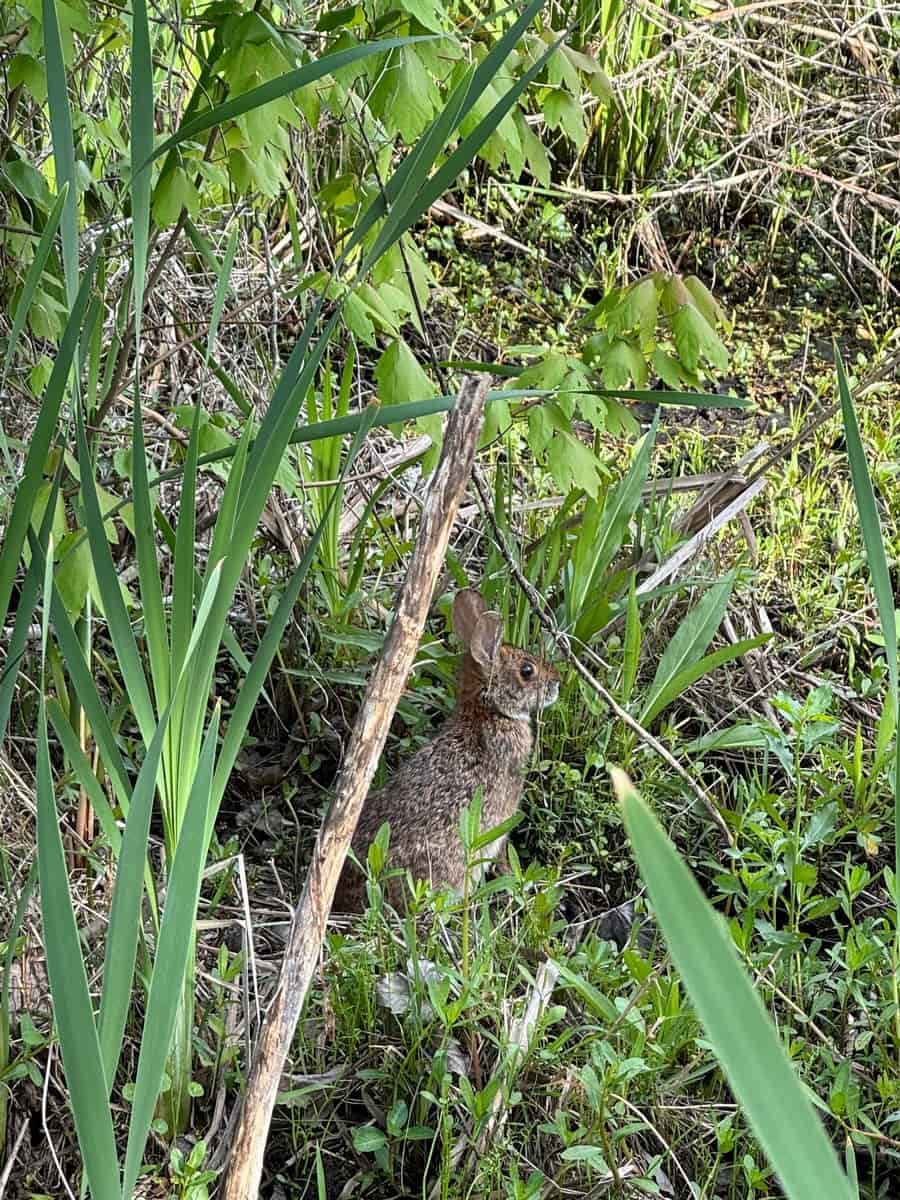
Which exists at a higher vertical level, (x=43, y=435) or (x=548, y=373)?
(x=43, y=435)

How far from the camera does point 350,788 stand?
2049 mm

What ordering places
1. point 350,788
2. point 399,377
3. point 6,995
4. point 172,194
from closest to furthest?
1. point 350,788
2. point 6,995
3. point 172,194
4. point 399,377

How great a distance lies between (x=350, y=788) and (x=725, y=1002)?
1.19 m

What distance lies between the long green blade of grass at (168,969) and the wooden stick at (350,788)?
377 millimetres

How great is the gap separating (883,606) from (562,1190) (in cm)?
121

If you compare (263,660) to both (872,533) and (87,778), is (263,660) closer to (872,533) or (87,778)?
(87,778)

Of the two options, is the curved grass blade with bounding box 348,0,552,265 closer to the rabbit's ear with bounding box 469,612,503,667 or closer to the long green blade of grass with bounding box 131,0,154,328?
the long green blade of grass with bounding box 131,0,154,328

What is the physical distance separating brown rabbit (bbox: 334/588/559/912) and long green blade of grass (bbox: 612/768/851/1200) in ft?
7.47

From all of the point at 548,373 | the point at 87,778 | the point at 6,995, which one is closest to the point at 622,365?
the point at 548,373

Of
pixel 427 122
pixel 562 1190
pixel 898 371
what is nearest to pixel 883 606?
pixel 562 1190

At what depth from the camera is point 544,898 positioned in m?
2.62

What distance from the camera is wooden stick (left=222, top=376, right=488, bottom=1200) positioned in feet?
6.54

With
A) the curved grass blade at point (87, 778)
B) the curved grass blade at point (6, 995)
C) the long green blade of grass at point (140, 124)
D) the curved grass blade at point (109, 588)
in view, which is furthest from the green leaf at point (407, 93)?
the curved grass blade at point (6, 995)

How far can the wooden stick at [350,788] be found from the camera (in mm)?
1994
